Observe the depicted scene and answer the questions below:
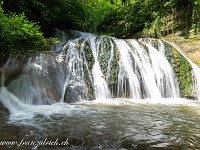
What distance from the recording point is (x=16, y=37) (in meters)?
7.58

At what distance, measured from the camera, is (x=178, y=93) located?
8.96 metres

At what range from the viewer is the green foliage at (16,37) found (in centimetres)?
718

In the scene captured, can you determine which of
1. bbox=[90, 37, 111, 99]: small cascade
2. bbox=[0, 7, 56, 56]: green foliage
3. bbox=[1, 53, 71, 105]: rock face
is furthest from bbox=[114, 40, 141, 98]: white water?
bbox=[0, 7, 56, 56]: green foliage

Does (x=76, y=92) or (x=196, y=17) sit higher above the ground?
(x=196, y=17)

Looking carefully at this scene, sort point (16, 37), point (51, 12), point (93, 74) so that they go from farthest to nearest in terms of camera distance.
A: point (51, 12) → point (93, 74) → point (16, 37)

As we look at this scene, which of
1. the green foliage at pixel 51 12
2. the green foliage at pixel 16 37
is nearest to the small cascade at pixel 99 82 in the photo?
the green foliage at pixel 16 37

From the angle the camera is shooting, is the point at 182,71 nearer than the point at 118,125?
No

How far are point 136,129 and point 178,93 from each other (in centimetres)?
468

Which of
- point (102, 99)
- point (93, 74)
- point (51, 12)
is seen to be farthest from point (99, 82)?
point (51, 12)

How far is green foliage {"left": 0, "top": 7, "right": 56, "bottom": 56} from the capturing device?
283 inches

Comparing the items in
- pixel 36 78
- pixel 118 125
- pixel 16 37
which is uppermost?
pixel 16 37

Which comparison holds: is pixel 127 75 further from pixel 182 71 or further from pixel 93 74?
pixel 182 71

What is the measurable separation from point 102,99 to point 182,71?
3390 mm

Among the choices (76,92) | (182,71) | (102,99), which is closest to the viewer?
(76,92)
